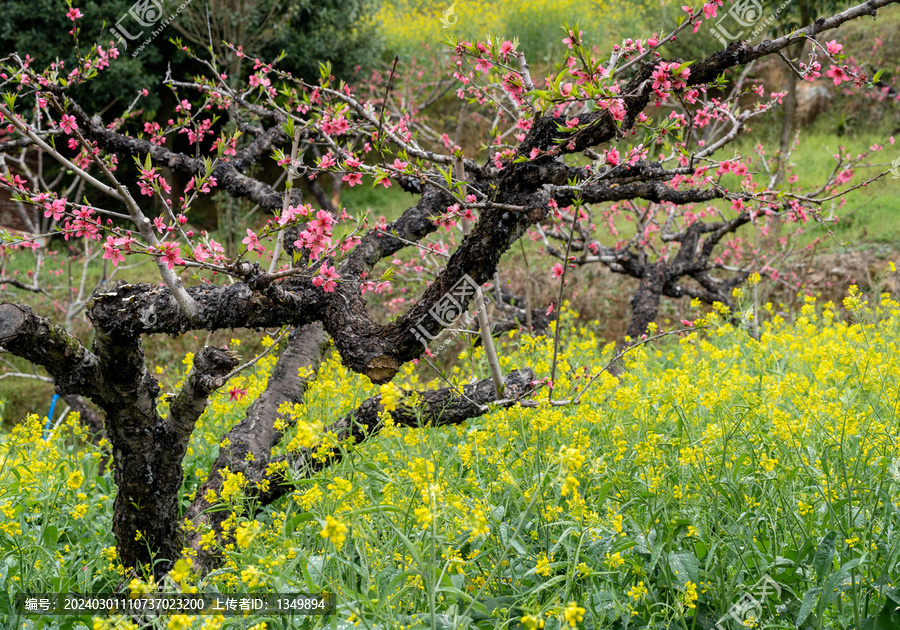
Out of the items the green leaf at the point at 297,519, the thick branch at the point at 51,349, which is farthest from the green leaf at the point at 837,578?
the thick branch at the point at 51,349

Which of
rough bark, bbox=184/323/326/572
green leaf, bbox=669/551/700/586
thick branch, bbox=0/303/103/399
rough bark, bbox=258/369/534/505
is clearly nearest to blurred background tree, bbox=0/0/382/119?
rough bark, bbox=184/323/326/572

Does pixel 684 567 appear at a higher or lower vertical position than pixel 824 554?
lower

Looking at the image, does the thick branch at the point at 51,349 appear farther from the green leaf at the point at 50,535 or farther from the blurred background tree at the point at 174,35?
the blurred background tree at the point at 174,35

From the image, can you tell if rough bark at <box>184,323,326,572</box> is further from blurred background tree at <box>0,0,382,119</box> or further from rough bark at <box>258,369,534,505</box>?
blurred background tree at <box>0,0,382,119</box>

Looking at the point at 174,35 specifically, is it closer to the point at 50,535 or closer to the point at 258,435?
the point at 258,435

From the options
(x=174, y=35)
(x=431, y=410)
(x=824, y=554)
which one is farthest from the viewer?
(x=174, y=35)

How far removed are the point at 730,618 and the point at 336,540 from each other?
140cm

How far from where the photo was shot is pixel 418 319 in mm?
2547

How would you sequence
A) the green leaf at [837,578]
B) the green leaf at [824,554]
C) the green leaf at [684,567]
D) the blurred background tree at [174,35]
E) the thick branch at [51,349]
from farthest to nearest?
the blurred background tree at [174,35] → the thick branch at [51,349] → the green leaf at [684,567] → the green leaf at [824,554] → the green leaf at [837,578]

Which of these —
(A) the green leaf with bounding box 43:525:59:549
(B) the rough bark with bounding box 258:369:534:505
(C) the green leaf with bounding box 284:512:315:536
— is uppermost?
(C) the green leaf with bounding box 284:512:315:536

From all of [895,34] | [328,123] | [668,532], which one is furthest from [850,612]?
[895,34]

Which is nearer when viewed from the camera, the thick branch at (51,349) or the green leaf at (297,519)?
the green leaf at (297,519)

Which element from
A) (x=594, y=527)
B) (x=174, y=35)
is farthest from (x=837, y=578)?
(x=174, y=35)

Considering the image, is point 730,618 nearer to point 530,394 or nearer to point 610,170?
point 530,394
